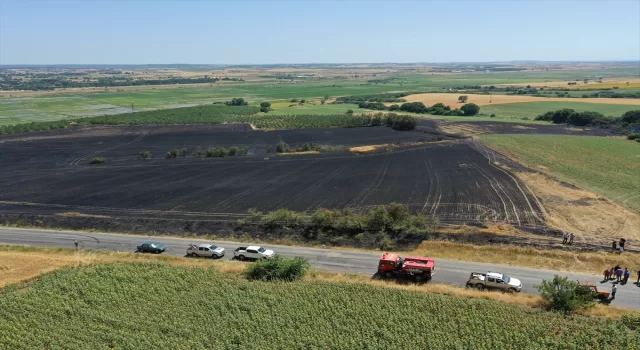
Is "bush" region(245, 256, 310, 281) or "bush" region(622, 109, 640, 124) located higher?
"bush" region(622, 109, 640, 124)

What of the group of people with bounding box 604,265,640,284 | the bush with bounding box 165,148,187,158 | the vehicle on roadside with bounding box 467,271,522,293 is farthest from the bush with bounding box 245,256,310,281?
the bush with bounding box 165,148,187,158

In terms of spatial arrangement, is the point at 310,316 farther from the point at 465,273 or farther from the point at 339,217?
the point at 339,217

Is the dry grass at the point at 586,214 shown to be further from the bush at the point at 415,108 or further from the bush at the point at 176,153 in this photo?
the bush at the point at 415,108

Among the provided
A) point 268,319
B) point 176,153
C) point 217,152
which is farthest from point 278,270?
point 176,153

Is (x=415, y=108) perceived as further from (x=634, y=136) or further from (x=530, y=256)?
(x=530, y=256)

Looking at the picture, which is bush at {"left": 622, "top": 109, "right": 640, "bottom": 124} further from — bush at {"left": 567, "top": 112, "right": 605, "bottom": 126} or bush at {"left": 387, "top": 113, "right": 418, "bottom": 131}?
bush at {"left": 387, "top": 113, "right": 418, "bottom": 131}
